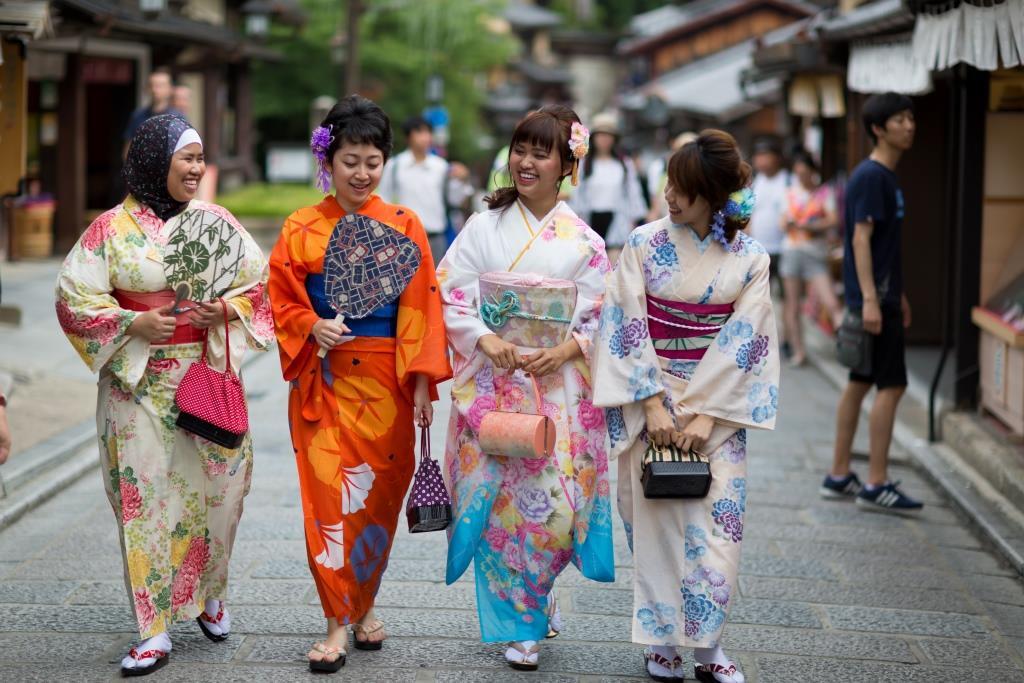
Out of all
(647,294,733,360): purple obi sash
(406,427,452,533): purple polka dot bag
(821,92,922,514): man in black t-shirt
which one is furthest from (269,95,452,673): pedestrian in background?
(821,92,922,514): man in black t-shirt

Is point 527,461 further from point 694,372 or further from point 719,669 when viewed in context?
point 719,669

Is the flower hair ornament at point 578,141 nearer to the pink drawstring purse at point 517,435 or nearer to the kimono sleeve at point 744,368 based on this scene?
the kimono sleeve at point 744,368

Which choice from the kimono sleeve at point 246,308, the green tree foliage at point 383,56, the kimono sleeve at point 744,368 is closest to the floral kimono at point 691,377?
the kimono sleeve at point 744,368

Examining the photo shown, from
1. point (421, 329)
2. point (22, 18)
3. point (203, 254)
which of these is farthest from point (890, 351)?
point (22, 18)

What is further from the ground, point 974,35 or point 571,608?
Result: point 974,35

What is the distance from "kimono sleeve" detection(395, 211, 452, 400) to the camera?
472 cm

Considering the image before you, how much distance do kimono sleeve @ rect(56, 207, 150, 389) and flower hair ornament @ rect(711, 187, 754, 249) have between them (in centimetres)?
204

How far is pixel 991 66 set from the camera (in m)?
6.94

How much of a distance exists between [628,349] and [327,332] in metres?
1.04

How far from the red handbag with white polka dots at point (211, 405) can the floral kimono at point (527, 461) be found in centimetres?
80

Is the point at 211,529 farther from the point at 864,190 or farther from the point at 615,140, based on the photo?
the point at 615,140

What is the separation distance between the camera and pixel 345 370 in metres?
4.74

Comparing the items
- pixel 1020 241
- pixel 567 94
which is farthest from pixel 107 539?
pixel 567 94

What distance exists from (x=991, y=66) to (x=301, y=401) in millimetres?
4263
